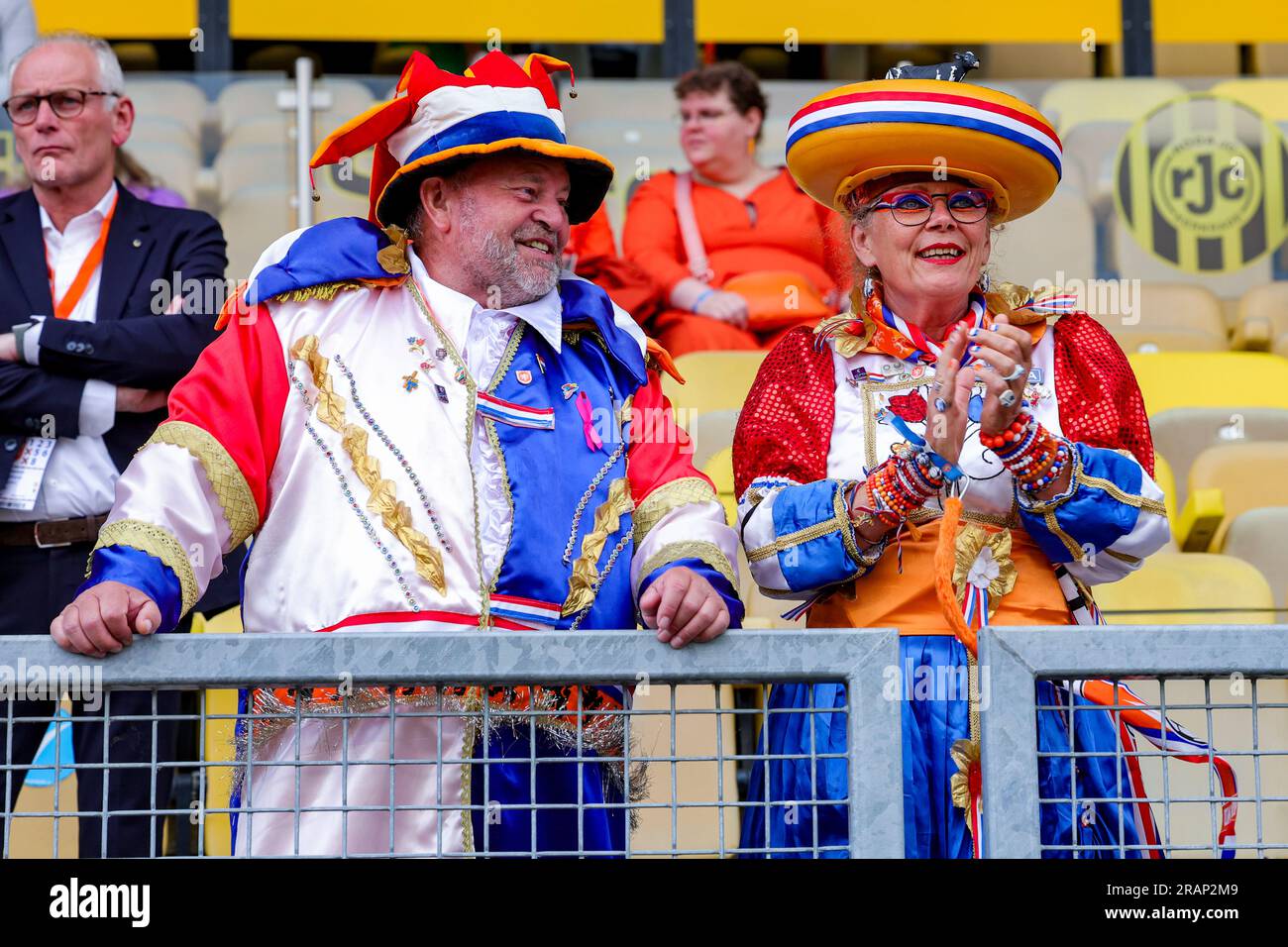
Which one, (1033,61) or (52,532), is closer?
(52,532)

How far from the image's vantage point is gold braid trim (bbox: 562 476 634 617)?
2588 mm

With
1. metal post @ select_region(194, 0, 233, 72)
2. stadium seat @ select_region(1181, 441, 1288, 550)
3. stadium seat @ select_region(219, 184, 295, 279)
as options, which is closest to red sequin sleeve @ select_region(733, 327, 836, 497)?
stadium seat @ select_region(1181, 441, 1288, 550)

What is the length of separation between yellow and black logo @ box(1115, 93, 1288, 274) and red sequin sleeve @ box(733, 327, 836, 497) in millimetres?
Answer: 3938

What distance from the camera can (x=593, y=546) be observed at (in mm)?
2619

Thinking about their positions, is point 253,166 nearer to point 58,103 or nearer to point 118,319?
point 58,103

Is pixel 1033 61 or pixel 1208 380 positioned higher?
pixel 1033 61

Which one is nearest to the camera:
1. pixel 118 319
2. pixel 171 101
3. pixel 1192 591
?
pixel 118 319

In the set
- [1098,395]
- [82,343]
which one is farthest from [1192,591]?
[82,343]

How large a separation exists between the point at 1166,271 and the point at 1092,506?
13.6 ft

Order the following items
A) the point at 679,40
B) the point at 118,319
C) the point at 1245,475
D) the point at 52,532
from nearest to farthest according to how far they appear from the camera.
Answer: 1. the point at 52,532
2. the point at 118,319
3. the point at 1245,475
4. the point at 679,40


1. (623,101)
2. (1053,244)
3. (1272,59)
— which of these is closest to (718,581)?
(1053,244)

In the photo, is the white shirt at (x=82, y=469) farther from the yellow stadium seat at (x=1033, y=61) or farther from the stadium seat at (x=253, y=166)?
the yellow stadium seat at (x=1033, y=61)

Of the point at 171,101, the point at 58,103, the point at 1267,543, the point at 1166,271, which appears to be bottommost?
the point at 1267,543

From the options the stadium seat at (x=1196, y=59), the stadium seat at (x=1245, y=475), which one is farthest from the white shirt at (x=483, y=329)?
the stadium seat at (x=1196, y=59)
